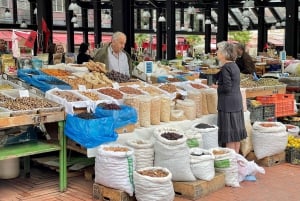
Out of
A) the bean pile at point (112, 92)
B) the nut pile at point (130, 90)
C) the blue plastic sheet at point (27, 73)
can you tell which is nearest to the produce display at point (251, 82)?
the nut pile at point (130, 90)

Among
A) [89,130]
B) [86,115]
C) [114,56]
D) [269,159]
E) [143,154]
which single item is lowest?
[269,159]

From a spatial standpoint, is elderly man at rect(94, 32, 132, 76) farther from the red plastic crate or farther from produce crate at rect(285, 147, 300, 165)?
produce crate at rect(285, 147, 300, 165)

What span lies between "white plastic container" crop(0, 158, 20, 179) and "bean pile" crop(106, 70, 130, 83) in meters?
1.78

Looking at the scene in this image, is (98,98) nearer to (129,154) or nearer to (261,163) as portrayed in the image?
(129,154)

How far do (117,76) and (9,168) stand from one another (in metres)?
1.97

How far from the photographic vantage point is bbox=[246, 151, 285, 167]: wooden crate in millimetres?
5887

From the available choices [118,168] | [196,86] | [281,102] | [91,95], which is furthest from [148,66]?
[118,168]

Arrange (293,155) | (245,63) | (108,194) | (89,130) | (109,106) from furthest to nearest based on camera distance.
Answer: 1. (245,63)
2. (293,155)
3. (109,106)
4. (89,130)
5. (108,194)

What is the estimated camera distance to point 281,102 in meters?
7.29

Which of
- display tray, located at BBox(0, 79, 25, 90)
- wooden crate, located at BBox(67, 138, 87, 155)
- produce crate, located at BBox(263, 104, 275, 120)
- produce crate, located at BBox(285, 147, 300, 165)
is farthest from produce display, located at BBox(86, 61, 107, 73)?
produce crate, located at BBox(285, 147, 300, 165)

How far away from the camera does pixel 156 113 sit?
5.40m

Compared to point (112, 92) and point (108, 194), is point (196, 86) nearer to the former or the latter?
point (112, 92)

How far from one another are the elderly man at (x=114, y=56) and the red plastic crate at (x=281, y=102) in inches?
85.2

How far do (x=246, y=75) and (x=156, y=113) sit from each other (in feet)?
9.15
